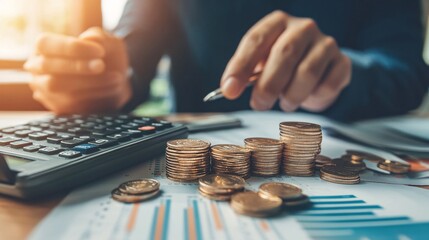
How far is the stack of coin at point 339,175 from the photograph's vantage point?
0.34 m

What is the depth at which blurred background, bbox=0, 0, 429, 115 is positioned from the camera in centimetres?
87

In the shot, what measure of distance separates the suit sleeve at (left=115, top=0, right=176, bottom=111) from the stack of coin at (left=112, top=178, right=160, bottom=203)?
626 millimetres

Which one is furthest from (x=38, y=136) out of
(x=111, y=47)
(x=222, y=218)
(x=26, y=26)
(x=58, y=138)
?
(x=26, y=26)

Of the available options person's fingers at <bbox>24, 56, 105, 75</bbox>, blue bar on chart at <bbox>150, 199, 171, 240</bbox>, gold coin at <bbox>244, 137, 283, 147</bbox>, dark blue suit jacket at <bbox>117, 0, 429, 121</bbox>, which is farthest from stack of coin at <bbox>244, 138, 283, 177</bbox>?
dark blue suit jacket at <bbox>117, 0, 429, 121</bbox>

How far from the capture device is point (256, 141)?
1.20ft

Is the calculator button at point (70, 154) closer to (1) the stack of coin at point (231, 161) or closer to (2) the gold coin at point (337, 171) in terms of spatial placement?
(1) the stack of coin at point (231, 161)

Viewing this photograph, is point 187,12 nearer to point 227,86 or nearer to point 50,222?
point 227,86

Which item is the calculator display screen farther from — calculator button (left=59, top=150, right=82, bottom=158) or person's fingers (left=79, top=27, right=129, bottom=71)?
person's fingers (left=79, top=27, right=129, bottom=71)

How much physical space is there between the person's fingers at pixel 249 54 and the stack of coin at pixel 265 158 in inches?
5.4

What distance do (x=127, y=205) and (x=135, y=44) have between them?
77cm

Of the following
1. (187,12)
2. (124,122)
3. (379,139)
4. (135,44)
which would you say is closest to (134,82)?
(135,44)

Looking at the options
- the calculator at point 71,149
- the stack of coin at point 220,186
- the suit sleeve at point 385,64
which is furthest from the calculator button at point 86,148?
the suit sleeve at point 385,64

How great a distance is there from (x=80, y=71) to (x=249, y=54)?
11.9 inches

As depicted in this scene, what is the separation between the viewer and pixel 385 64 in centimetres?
80
